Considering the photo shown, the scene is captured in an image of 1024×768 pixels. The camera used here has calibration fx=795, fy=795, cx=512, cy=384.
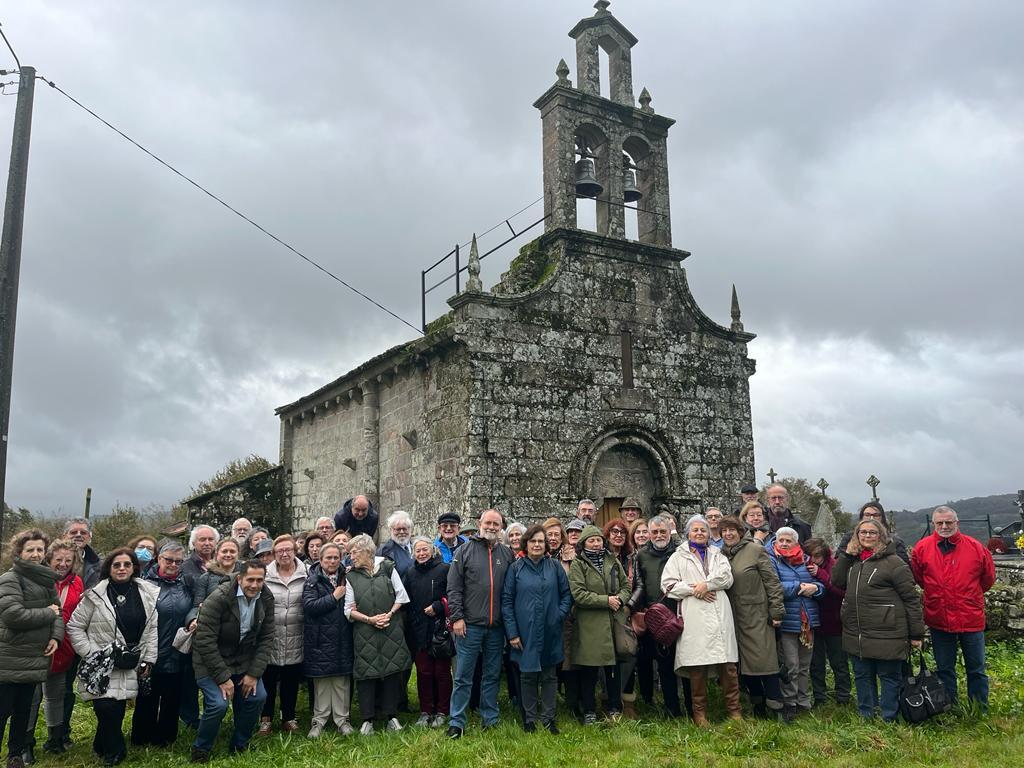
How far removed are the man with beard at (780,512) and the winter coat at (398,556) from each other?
364 cm

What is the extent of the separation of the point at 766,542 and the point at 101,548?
749 inches

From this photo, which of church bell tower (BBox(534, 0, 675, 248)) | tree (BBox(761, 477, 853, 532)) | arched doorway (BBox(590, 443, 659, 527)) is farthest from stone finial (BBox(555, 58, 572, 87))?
tree (BBox(761, 477, 853, 532))

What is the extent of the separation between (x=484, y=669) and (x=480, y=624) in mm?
418

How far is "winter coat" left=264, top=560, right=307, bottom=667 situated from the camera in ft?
21.9

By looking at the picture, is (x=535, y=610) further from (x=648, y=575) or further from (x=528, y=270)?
(x=528, y=270)

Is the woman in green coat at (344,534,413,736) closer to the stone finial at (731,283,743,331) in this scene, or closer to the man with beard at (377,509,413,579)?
the man with beard at (377,509,413,579)

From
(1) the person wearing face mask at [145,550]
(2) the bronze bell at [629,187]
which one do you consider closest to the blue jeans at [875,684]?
(1) the person wearing face mask at [145,550]

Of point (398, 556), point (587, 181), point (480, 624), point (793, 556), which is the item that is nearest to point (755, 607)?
point (793, 556)

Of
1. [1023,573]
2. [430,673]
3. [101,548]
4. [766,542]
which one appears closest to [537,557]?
[430,673]

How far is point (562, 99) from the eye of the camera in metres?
12.2

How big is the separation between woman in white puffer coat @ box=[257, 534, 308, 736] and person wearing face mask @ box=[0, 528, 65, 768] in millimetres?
1612

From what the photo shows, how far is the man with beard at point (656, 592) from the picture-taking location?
6891 mm

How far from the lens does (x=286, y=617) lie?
671 centimetres

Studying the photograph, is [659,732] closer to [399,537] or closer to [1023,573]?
[399,537]
